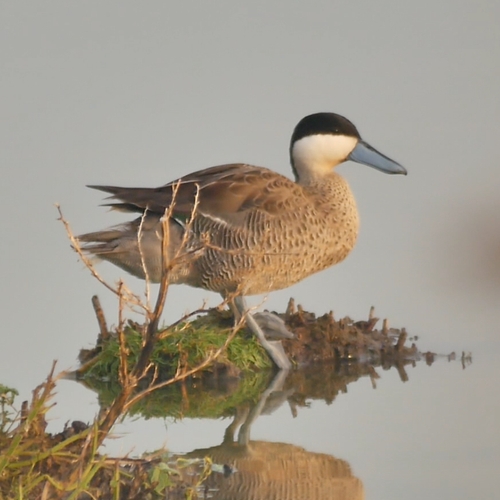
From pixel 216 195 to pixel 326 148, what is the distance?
0.97 metres

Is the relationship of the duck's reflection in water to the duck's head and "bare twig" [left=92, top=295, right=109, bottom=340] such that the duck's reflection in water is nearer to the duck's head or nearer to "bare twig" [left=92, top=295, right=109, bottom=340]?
"bare twig" [left=92, top=295, right=109, bottom=340]

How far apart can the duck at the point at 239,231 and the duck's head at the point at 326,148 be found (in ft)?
1.00

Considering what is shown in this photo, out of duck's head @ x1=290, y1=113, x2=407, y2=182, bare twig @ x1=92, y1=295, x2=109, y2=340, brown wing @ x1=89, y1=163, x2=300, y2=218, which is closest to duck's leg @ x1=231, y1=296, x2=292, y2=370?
brown wing @ x1=89, y1=163, x2=300, y2=218

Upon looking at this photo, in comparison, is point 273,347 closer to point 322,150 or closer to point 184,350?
point 184,350

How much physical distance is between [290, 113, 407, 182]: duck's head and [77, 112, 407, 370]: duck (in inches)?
12.0

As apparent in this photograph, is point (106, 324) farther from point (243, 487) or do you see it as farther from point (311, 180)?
point (243, 487)

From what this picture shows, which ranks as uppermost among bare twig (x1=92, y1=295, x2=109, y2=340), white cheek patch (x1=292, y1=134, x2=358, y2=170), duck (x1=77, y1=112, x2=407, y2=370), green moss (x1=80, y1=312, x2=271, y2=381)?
white cheek patch (x1=292, y1=134, x2=358, y2=170)

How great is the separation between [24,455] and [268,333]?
3256 mm

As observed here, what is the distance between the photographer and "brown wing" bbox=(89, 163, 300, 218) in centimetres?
681

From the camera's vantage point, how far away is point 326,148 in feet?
24.6

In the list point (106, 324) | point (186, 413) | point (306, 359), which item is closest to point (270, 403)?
point (186, 413)

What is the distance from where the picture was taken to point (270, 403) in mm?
5730

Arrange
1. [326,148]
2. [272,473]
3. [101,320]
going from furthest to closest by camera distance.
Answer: [326,148] < [101,320] < [272,473]

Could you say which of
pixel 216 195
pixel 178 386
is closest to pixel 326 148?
pixel 216 195
